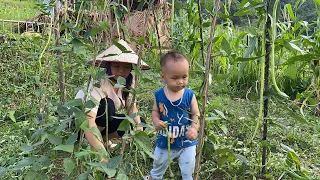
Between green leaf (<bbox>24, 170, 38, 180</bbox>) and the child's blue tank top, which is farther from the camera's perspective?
the child's blue tank top

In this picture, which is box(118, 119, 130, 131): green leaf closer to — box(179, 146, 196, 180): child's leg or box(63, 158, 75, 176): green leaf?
box(63, 158, 75, 176): green leaf

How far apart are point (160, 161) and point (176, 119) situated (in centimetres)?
24

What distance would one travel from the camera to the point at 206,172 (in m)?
1.92

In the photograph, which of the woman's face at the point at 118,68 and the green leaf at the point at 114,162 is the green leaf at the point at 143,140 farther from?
the woman's face at the point at 118,68

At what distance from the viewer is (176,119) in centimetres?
173

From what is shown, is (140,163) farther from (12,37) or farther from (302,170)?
(12,37)

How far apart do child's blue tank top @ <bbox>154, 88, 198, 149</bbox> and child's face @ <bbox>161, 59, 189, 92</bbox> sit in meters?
0.08

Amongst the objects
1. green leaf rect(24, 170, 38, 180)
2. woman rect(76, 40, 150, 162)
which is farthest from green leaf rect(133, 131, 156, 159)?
woman rect(76, 40, 150, 162)

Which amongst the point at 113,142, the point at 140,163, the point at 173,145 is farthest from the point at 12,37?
the point at 173,145

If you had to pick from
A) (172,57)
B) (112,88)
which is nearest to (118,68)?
(112,88)

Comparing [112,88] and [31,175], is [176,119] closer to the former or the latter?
[112,88]

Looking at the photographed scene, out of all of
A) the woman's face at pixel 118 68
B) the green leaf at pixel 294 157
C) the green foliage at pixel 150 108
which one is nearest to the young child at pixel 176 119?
the green foliage at pixel 150 108

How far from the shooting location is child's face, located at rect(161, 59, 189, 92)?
63.4 inches

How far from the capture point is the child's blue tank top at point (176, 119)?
68.1 inches
